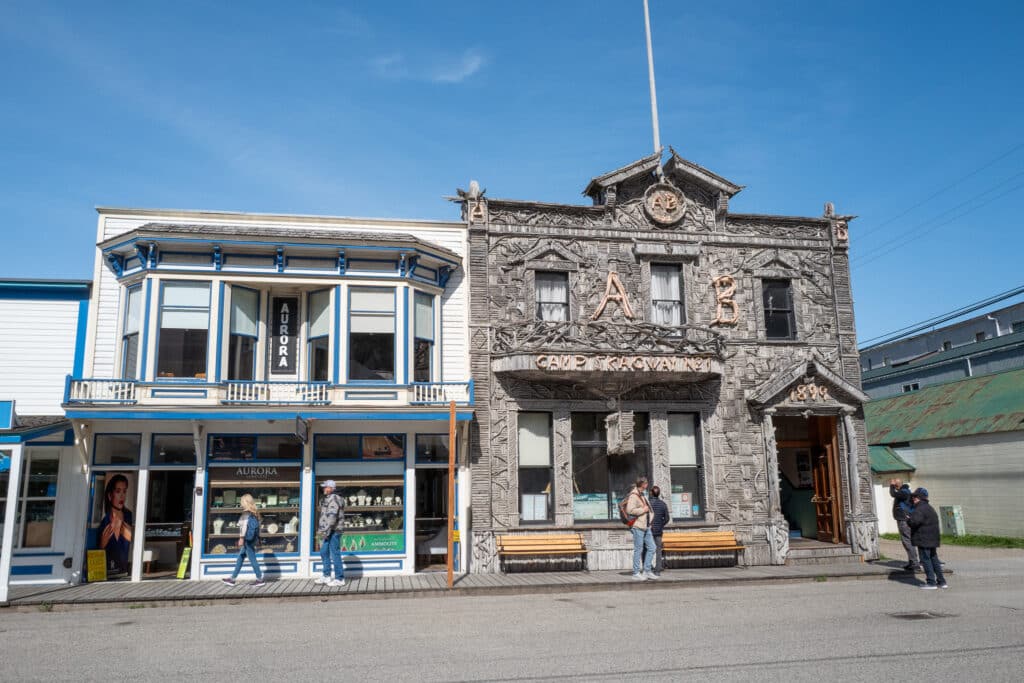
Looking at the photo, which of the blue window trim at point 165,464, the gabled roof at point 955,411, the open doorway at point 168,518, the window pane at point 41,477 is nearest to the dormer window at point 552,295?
the blue window trim at point 165,464

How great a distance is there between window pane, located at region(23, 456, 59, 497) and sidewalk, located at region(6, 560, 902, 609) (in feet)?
6.09

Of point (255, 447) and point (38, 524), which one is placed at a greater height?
point (255, 447)

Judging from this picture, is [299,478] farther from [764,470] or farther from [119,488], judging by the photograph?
[764,470]

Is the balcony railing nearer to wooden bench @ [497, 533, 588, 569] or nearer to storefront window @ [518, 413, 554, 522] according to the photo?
storefront window @ [518, 413, 554, 522]

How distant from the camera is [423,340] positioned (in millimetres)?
17422

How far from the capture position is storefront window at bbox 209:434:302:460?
16.2m

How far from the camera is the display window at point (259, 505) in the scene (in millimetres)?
15922

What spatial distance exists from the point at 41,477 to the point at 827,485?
58.8 ft

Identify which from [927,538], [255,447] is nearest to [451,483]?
[255,447]

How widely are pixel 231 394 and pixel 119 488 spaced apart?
Answer: 3038mm

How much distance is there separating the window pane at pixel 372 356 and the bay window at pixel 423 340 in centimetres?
57

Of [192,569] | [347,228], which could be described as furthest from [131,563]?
[347,228]

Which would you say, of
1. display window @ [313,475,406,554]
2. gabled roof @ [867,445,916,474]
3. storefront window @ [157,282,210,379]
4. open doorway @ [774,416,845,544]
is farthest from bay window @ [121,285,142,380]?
gabled roof @ [867,445,916,474]

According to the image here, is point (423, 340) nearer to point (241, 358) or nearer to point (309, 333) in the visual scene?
point (309, 333)
